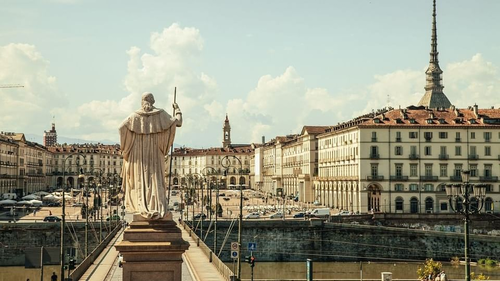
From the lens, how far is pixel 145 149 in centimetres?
1903

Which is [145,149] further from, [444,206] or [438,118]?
[438,118]

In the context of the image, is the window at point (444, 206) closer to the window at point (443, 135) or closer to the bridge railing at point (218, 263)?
the window at point (443, 135)

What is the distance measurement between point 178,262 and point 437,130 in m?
91.0

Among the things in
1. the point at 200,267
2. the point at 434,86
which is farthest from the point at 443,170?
the point at 434,86

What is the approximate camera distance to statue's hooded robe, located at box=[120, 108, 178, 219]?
18.9 metres

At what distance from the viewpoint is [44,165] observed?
196125 mm

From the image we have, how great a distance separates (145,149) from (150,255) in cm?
261

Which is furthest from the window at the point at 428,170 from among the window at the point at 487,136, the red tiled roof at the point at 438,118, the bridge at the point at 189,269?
the bridge at the point at 189,269

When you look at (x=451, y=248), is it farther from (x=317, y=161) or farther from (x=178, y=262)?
(x=178, y=262)

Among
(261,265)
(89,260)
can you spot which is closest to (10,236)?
(261,265)

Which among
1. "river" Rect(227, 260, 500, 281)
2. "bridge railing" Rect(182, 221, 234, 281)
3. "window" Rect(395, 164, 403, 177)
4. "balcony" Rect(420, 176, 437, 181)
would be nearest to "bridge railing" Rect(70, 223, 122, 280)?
"bridge railing" Rect(182, 221, 234, 281)

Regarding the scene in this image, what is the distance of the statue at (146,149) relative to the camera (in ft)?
62.1

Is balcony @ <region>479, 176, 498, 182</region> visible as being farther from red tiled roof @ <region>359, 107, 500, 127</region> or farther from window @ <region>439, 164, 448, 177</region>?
red tiled roof @ <region>359, 107, 500, 127</region>

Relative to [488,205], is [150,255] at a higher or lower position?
higher
